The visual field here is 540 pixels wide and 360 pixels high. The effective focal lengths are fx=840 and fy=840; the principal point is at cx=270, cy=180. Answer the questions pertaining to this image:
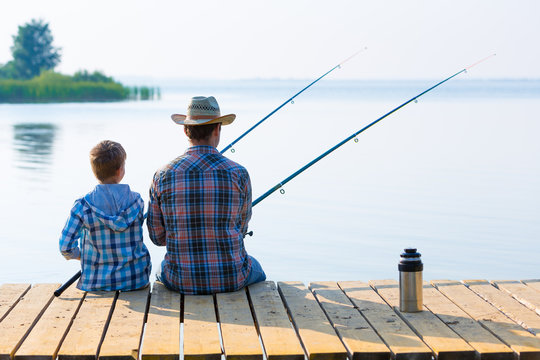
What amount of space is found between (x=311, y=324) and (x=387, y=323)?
30 cm

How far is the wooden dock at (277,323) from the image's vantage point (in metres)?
2.98

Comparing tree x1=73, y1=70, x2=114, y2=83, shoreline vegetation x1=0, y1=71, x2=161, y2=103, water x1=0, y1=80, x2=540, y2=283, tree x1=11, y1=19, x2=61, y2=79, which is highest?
tree x1=11, y1=19, x2=61, y2=79

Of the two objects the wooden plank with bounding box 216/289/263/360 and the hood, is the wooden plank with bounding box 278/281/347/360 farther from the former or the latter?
the hood

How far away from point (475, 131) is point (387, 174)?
22.0 ft

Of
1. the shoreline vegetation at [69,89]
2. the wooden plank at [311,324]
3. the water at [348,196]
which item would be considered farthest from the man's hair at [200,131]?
the shoreline vegetation at [69,89]

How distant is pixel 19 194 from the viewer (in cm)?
994

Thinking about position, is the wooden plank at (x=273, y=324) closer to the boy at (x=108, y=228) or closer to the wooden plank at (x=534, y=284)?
the boy at (x=108, y=228)

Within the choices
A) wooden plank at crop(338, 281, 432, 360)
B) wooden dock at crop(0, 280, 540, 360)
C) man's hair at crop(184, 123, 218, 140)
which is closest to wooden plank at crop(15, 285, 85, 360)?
wooden dock at crop(0, 280, 540, 360)

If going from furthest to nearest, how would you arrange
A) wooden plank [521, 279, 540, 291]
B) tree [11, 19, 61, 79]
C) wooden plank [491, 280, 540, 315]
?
1. tree [11, 19, 61, 79]
2. wooden plank [521, 279, 540, 291]
3. wooden plank [491, 280, 540, 315]

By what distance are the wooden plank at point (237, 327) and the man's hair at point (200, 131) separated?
0.70 m

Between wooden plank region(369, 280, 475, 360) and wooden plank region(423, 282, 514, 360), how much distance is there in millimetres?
32

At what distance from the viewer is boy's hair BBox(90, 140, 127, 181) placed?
3.59 m

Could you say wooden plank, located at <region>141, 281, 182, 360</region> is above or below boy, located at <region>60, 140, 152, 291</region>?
below

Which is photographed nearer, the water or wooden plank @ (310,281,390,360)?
wooden plank @ (310,281,390,360)
